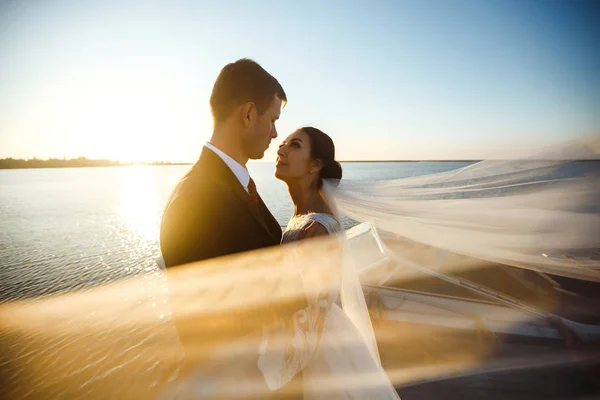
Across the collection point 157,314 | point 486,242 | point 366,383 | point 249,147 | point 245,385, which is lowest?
point 157,314

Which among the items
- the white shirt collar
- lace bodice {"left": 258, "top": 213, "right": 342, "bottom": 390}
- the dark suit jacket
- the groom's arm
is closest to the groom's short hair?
the white shirt collar

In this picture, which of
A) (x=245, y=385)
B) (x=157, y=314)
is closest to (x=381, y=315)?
(x=245, y=385)

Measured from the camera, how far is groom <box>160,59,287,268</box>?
1384mm

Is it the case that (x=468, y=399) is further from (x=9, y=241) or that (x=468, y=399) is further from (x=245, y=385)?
(x=9, y=241)

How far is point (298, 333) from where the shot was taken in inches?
102

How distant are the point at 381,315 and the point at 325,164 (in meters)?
5.50

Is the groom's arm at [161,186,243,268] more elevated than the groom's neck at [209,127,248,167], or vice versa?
the groom's neck at [209,127,248,167]

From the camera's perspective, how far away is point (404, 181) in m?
4.98

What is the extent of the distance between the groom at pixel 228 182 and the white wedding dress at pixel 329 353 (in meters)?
0.96

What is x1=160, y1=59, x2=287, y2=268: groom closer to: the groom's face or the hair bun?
the groom's face

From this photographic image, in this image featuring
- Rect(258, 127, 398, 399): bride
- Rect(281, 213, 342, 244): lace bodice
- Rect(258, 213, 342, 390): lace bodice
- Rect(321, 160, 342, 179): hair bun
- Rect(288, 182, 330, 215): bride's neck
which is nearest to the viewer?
Rect(258, 213, 342, 390): lace bodice

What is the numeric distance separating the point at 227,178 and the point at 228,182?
0.10 feet

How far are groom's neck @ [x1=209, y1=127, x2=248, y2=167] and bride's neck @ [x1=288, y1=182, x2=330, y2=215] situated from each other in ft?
5.29

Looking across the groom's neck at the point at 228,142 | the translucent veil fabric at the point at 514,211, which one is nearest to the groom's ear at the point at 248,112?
the groom's neck at the point at 228,142
